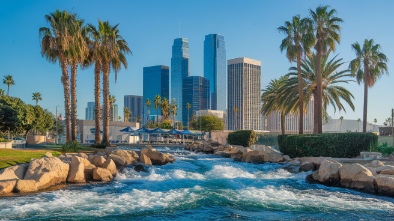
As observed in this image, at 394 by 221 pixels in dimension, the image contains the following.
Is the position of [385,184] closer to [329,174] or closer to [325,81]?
[329,174]

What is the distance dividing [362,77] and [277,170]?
70.5 feet

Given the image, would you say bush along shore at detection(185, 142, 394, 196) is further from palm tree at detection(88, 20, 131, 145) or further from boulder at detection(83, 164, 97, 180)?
palm tree at detection(88, 20, 131, 145)

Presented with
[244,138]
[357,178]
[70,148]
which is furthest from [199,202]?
[244,138]

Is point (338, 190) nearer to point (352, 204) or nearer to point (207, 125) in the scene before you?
point (352, 204)

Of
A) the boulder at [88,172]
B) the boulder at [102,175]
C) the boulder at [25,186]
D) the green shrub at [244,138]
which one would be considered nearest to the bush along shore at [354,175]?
the boulder at [102,175]

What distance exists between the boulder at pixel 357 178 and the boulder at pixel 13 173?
13784mm

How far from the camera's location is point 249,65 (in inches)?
7559

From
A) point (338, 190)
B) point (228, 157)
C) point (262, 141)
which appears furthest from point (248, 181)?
point (262, 141)

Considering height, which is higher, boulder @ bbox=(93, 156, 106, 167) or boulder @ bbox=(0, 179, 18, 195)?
boulder @ bbox=(93, 156, 106, 167)

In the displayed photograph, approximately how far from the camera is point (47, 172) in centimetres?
1609

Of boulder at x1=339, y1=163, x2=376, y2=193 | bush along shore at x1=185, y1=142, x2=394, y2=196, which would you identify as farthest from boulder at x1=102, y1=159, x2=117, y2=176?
boulder at x1=339, y1=163, x2=376, y2=193

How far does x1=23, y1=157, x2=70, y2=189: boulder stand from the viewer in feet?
51.4

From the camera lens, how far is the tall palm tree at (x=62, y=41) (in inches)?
1294

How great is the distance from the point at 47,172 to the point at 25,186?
1.53 meters
